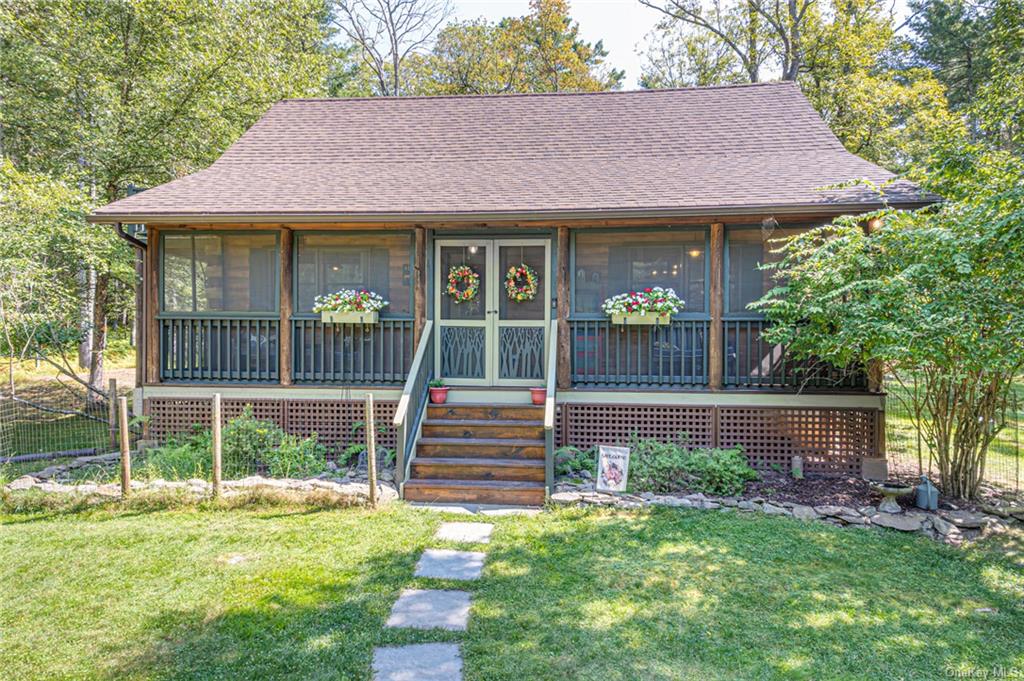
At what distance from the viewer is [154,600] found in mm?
3291

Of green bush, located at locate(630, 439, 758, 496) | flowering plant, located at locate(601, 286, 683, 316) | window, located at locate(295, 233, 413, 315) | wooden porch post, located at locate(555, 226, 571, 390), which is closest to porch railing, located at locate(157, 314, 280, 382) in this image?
window, located at locate(295, 233, 413, 315)

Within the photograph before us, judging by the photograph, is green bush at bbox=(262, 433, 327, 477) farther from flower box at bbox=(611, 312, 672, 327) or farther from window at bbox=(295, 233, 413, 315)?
flower box at bbox=(611, 312, 672, 327)

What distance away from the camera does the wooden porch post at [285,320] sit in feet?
21.6

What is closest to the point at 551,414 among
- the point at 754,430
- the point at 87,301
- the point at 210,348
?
the point at 754,430

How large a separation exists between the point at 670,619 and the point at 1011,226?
393 centimetres

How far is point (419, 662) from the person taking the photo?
2709 millimetres

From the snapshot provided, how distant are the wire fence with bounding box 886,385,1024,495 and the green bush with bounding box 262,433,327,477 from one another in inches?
253

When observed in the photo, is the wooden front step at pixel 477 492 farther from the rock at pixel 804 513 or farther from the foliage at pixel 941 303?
the foliage at pixel 941 303

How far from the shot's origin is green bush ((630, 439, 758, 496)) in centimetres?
542

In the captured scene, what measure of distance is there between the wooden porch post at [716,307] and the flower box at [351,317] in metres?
4.13

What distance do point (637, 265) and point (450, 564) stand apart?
4394mm

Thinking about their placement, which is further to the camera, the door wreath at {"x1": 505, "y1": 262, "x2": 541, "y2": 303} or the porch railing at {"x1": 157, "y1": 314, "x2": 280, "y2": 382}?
the door wreath at {"x1": 505, "y1": 262, "x2": 541, "y2": 303}

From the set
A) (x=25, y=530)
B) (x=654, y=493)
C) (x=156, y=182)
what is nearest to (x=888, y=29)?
(x=654, y=493)

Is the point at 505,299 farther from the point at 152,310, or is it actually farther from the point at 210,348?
the point at 152,310
